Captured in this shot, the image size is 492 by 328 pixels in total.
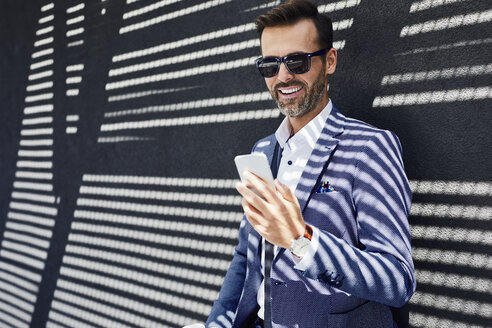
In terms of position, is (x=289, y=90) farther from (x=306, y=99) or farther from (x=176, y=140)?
(x=176, y=140)

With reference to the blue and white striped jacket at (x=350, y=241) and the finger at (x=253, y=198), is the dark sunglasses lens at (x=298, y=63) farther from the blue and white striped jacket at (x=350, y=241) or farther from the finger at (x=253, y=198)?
the finger at (x=253, y=198)

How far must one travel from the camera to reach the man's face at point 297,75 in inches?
59.7

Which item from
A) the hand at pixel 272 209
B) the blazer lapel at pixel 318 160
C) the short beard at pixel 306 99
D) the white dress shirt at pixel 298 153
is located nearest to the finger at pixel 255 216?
the hand at pixel 272 209

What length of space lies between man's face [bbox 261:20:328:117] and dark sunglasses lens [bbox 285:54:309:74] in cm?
2

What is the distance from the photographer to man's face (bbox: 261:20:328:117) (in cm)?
152

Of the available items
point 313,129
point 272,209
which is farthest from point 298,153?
point 272,209

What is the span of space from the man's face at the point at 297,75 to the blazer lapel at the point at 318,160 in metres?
→ 0.13

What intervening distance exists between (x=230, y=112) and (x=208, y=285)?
3.39 ft

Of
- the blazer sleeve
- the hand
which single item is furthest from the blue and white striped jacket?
the hand

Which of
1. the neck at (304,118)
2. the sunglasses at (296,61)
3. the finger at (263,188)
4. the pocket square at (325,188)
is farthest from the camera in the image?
the neck at (304,118)

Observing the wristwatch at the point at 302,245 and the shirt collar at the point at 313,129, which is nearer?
the wristwatch at the point at 302,245

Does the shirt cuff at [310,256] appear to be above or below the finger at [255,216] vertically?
below

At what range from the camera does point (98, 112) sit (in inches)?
121

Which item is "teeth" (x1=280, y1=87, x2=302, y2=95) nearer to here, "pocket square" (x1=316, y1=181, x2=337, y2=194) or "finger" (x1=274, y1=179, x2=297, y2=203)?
"pocket square" (x1=316, y1=181, x2=337, y2=194)
